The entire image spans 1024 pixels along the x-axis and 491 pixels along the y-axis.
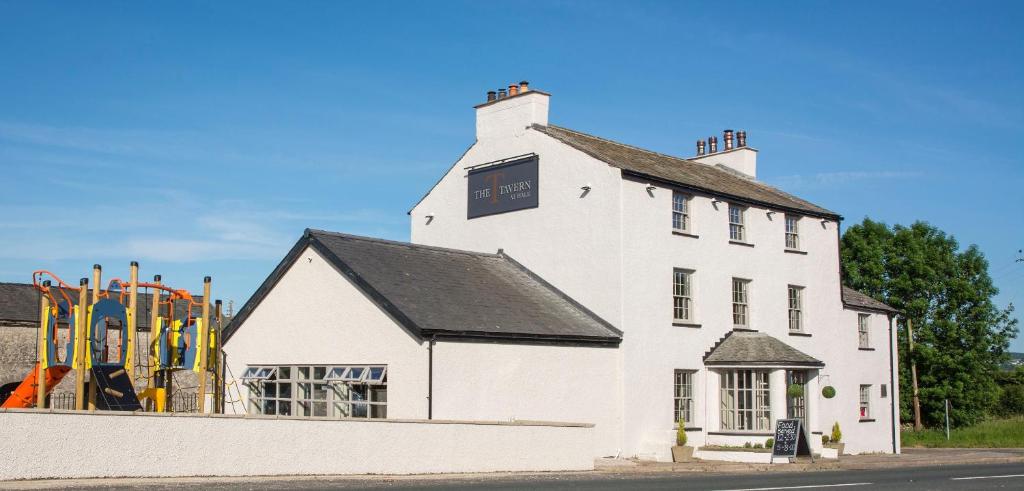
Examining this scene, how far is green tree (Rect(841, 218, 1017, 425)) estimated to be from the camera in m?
54.2

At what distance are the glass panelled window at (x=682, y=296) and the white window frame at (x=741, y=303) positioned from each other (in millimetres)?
1968

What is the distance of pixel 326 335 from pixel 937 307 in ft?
132

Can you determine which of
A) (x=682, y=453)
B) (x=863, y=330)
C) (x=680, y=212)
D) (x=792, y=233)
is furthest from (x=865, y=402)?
(x=682, y=453)

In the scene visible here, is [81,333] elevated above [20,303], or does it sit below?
below

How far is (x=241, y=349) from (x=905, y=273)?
126 ft

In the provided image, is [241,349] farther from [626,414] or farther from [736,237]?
[736,237]

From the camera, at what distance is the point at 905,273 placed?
55.3 meters

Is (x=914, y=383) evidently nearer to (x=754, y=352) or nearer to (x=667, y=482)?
(x=754, y=352)

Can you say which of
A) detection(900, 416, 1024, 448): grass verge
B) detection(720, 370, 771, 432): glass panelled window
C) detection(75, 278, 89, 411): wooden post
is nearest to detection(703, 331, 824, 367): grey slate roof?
detection(720, 370, 771, 432): glass panelled window

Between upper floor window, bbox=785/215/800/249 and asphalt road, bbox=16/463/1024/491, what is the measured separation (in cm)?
1184

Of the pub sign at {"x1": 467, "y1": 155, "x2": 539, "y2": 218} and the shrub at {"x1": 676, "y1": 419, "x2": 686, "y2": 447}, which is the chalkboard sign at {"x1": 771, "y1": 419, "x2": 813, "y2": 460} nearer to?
the shrub at {"x1": 676, "y1": 419, "x2": 686, "y2": 447}

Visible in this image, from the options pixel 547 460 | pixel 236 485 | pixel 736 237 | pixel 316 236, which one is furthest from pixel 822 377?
pixel 236 485

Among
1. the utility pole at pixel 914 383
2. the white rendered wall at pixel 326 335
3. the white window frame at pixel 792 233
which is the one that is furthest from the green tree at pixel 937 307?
the white rendered wall at pixel 326 335

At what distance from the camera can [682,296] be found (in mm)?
30359
